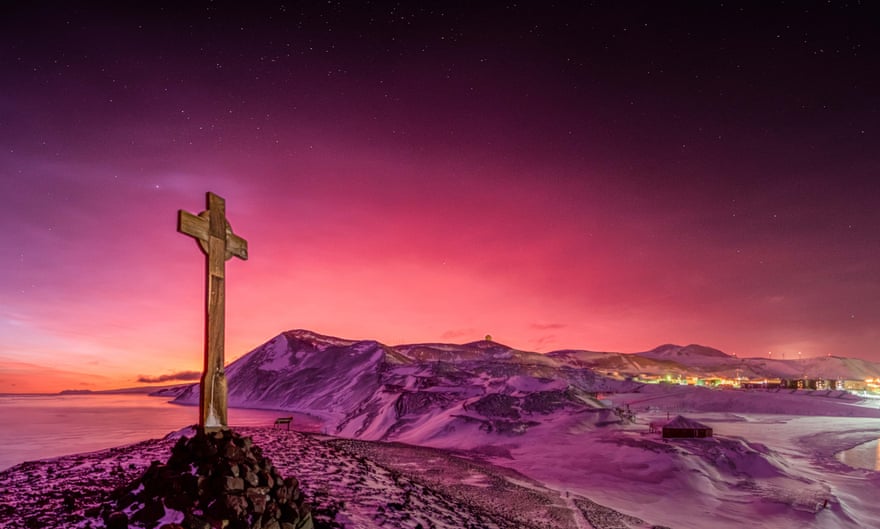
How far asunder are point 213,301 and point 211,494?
8.72 feet

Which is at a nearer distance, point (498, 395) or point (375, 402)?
point (498, 395)

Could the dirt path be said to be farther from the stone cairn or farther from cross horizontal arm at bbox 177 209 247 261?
cross horizontal arm at bbox 177 209 247 261

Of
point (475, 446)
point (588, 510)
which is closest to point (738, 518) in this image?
point (588, 510)

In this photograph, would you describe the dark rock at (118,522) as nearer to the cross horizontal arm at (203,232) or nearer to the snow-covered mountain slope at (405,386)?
the cross horizontal arm at (203,232)

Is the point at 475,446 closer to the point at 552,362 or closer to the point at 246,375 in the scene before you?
the point at 246,375

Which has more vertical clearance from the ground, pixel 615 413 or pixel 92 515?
pixel 92 515

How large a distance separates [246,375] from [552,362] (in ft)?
282

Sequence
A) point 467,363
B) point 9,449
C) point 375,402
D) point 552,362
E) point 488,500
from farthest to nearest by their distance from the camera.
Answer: point 552,362 → point 467,363 → point 375,402 → point 9,449 → point 488,500

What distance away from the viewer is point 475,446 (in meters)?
31.8

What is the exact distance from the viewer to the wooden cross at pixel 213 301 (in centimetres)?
777

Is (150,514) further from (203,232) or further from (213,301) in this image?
(203,232)

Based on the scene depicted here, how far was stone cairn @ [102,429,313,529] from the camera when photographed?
6645mm

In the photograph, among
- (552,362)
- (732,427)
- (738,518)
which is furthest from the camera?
(552,362)

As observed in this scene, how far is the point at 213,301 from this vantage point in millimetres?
7988
